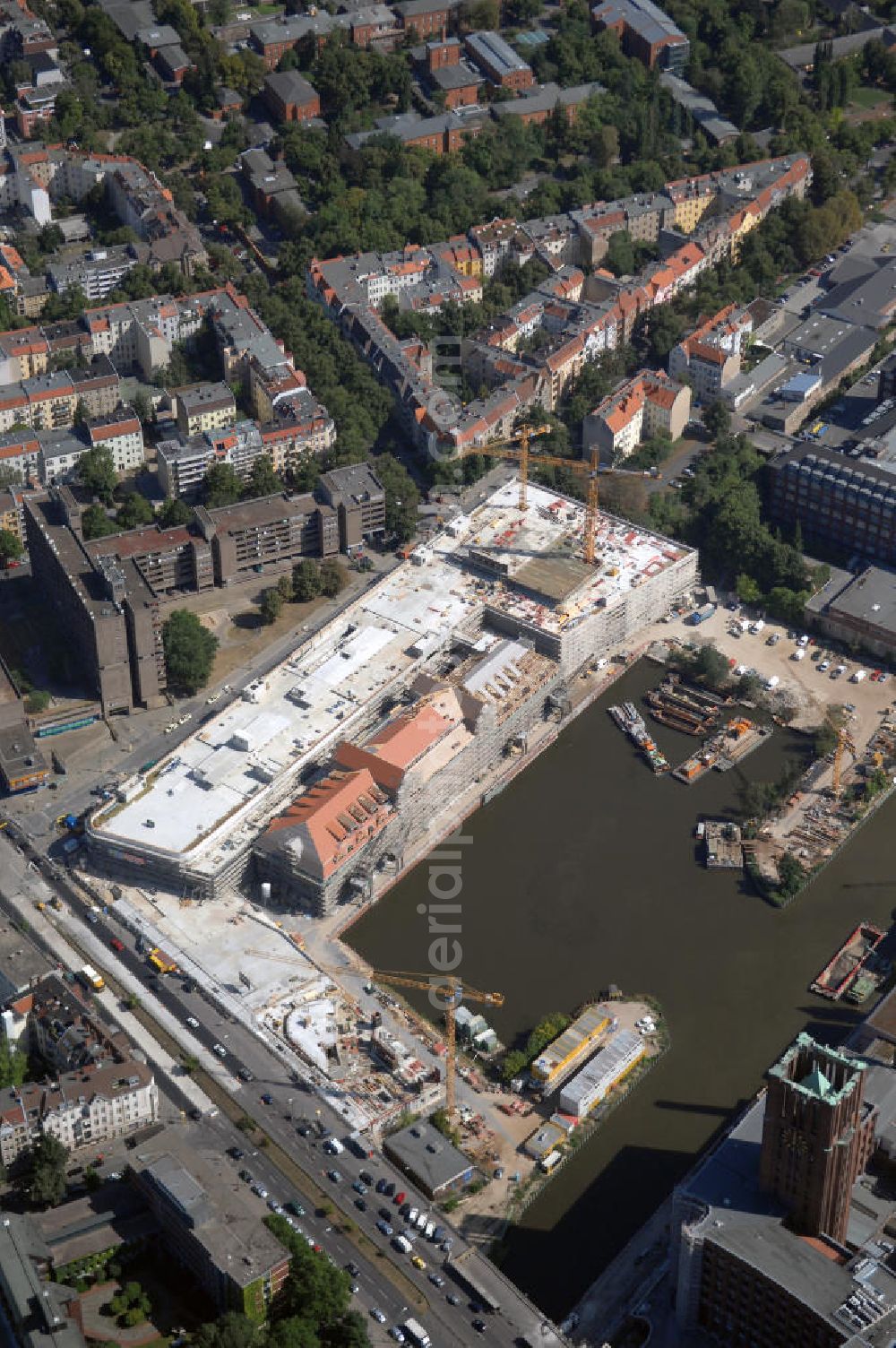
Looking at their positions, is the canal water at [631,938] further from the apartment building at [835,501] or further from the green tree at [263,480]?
the green tree at [263,480]

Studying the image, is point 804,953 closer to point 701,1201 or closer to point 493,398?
point 701,1201

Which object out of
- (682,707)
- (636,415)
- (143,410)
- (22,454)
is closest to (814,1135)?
(682,707)

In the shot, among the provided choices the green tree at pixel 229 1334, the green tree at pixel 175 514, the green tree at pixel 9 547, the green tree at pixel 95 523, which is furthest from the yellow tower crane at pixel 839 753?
the green tree at pixel 9 547

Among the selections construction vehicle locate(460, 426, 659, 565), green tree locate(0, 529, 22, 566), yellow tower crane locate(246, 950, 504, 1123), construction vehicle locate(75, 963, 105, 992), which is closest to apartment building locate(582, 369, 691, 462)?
construction vehicle locate(460, 426, 659, 565)

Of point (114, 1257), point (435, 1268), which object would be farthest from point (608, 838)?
point (114, 1257)

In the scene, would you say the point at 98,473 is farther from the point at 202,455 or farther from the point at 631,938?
the point at 631,938
